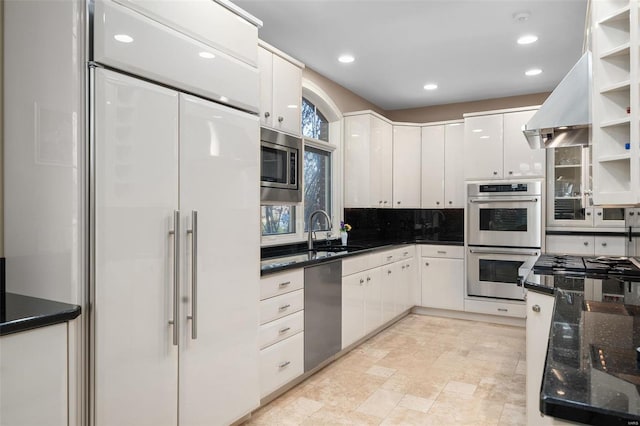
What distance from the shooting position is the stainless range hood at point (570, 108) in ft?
8.34

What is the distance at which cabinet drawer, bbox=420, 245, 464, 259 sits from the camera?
5.00m

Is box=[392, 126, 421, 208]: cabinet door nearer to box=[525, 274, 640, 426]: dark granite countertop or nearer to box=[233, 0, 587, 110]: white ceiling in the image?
box=[233, 0, 587, 110]: white ceiling

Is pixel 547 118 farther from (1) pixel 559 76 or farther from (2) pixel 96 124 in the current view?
(2) pixel 96 124

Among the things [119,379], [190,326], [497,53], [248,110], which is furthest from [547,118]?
[119,379]

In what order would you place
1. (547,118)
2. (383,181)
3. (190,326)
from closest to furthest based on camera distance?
(190,326), (547,118), (383,181)

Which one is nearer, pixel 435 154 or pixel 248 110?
pixel 248 110

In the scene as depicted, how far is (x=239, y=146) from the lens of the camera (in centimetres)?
223

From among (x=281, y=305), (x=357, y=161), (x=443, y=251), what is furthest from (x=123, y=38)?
(x=443, y=251)

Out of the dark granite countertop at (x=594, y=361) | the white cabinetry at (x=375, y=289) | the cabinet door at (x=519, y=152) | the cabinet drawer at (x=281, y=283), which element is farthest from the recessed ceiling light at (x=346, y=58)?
the dark granite countertop at (x=594, y=361)

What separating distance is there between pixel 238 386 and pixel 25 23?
1.94 m

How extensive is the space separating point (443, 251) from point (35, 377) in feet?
14.5

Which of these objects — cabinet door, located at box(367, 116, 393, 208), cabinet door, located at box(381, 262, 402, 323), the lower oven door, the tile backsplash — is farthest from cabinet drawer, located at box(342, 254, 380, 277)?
the lower oven door

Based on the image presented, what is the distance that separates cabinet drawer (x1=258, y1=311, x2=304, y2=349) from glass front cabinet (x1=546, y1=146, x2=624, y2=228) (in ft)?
11.1

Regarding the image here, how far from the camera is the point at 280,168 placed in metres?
3.11
